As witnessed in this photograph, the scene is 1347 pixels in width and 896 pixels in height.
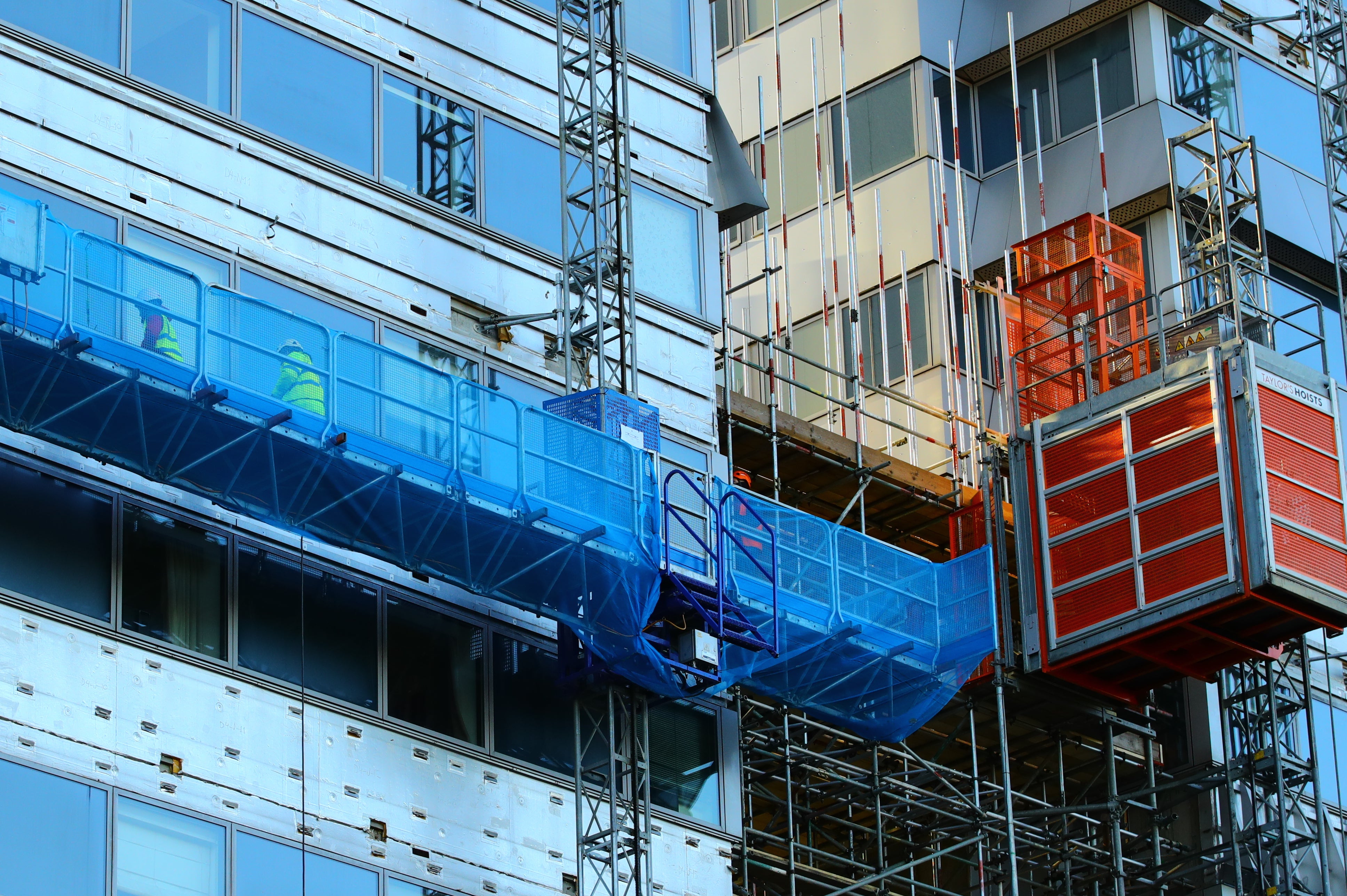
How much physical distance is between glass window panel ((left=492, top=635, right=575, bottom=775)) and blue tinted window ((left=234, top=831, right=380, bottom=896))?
115 inches

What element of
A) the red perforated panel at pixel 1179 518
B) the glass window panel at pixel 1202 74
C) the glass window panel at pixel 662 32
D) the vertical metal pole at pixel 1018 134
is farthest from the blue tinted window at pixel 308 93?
the glass window panel at pixel 1202 74

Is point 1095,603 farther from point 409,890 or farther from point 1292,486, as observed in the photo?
point 409,890

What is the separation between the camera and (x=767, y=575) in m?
32.1

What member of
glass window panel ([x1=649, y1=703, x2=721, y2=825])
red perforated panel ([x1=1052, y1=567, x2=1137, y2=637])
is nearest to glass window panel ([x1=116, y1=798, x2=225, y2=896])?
glass window panel ([x1=649, y1=703, x2=721, y2=825])

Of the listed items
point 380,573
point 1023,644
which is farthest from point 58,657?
point 1023,644

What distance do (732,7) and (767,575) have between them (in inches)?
1008

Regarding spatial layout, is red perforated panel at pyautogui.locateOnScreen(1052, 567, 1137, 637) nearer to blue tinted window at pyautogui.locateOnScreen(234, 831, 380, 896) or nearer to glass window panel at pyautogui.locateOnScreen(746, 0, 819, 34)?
blue tinted window at pyautogui.locateOnScreen(234, 831, 380, 896)

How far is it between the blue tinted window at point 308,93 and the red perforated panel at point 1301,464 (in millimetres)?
14089

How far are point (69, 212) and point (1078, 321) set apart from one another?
19662mm

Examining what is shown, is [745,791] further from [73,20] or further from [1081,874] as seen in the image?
[73,20]

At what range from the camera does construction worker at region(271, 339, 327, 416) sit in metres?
26.8

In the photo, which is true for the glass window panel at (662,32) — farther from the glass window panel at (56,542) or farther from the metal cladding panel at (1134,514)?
the glass window panel at (56,542)

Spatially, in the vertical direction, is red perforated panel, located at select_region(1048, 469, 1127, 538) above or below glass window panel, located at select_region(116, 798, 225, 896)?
above

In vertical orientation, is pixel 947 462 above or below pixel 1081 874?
above
